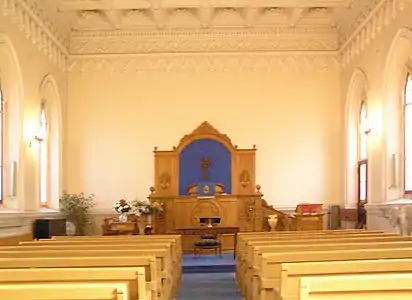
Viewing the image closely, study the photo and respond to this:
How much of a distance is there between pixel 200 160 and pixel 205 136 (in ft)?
2.02

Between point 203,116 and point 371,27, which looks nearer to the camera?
point 371,27

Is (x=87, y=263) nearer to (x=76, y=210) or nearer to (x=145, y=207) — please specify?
(x=145, y=207)

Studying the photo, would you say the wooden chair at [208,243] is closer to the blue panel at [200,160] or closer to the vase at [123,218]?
the vase at [123,218]

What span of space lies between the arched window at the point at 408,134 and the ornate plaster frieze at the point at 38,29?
748cm

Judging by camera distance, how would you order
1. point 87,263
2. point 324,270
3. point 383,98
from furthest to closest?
point 383,98 < point 87,263 < point 324,270

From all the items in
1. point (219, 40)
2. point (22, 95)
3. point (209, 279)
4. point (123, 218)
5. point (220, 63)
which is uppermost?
point (219, 40)

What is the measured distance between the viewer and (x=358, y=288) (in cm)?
227

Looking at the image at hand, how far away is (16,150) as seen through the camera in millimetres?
10617

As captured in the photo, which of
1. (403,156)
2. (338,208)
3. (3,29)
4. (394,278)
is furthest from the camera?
(338,208)

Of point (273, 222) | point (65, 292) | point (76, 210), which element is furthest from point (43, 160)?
point (65, 292)

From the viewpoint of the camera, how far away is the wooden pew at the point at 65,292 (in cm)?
220

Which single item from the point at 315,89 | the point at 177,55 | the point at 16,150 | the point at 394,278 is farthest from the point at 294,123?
the point at 394,278

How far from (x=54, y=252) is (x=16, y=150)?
21.4ft

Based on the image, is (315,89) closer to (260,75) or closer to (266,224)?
(260,75)
